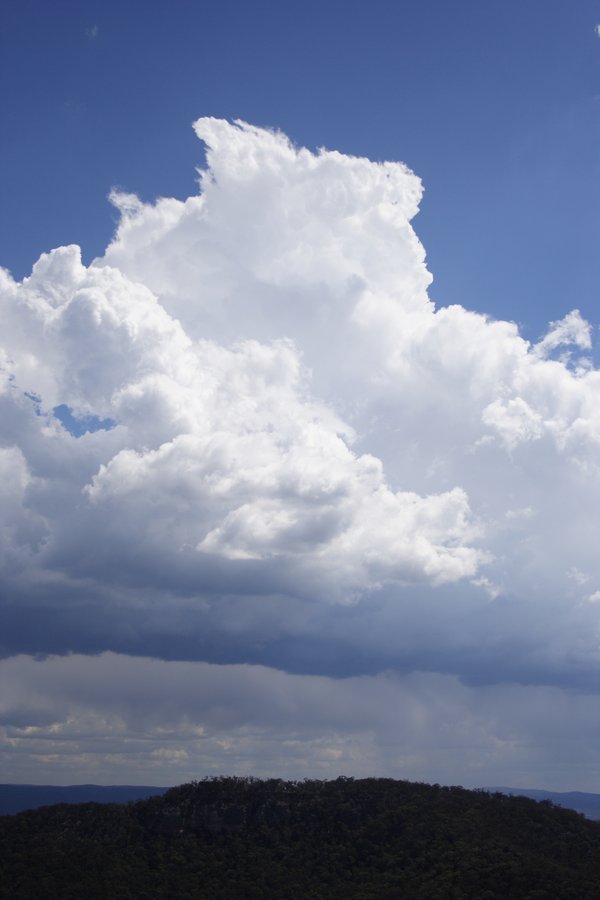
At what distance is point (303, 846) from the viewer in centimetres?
17325

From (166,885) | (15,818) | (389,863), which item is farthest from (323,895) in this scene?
(15,818)

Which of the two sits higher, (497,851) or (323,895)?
(497,851)

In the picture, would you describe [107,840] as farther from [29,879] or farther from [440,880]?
[440,880]

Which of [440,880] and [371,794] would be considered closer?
[440,880]

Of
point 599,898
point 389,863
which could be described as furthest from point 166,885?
point 599,898

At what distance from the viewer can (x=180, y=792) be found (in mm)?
193875

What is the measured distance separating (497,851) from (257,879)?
1882 inches

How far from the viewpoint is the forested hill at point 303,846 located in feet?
464

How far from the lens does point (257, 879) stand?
158875 millimetres

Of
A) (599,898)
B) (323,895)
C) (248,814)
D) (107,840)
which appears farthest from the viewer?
(248,814)

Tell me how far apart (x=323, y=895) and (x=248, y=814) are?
1594 inches

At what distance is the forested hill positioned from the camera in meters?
142

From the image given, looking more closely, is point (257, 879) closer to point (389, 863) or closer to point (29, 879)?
point (389, 863)

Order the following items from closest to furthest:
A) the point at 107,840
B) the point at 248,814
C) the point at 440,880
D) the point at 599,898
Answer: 1. the point at 599,898
2. the point at 440,880
3. the point at 107,840
4. the point at 248,814
